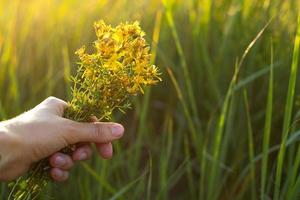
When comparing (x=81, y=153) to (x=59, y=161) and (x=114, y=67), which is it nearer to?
(x=59, y=161)

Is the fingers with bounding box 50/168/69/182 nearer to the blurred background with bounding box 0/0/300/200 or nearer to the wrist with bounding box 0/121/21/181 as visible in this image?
the wrist with bounding box 0/121/21/181

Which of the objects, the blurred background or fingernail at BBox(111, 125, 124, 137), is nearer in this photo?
fingernail at BBox(111, 125, 124, 137)

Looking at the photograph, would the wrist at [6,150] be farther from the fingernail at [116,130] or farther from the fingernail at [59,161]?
the fingernail at [116,130]

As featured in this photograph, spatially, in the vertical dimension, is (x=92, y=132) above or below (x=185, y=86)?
below

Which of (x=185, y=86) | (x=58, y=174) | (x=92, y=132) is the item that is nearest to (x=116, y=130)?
(x=92, y=132)

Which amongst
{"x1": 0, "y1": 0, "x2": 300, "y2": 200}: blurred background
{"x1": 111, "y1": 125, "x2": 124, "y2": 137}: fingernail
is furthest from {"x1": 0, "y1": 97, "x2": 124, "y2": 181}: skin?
{"x1": 0, "y1": 0, "x2": 300, "y2": 200}: blurred background

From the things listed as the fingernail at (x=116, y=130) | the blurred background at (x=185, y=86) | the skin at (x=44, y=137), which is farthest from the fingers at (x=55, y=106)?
the blurred background at (x=185, y=86)
